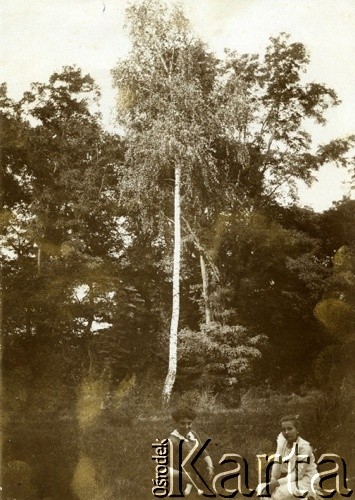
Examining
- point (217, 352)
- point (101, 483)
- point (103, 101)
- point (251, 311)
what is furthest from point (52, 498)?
point (103, 101)

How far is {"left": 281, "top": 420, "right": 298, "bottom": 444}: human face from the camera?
17.9ft

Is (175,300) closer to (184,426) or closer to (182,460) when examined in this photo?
(184,426)

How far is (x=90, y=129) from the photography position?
324 inches

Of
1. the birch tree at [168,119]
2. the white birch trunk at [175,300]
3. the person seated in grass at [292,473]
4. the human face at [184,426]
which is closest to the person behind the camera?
the person seated in grass at [292,473]

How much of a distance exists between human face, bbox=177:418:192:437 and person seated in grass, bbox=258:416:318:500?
1176 mm

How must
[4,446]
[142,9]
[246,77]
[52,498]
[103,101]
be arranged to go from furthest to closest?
[246,77], [103,101], [142,9], [4,446], [52,498]

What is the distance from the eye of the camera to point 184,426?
20.9 ft

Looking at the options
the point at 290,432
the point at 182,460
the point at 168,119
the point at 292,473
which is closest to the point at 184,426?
the point at 182,460

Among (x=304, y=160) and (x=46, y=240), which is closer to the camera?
(x=46, y=240)

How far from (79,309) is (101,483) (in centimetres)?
266

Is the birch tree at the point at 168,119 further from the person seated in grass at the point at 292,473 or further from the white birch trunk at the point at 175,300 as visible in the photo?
the person seated in grass at the point at 292,473

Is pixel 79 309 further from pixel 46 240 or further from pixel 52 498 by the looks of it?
pixel 52 498

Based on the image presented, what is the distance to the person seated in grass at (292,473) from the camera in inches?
201

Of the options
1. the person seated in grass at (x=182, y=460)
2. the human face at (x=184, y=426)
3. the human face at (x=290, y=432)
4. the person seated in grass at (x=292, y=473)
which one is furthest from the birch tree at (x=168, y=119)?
the person seated in grass at (x=292, y=473)
